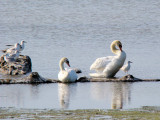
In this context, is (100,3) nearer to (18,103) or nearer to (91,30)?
(91,30)

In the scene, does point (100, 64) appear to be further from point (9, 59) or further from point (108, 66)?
point (9, 59)

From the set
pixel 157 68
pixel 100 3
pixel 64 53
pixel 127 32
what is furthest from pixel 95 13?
pixel 157 68

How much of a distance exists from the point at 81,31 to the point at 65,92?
615 inches

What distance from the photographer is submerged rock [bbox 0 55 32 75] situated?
17859 mm

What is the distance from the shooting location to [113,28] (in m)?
31.0

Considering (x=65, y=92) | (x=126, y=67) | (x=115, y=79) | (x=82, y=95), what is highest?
(x=126, y=67)

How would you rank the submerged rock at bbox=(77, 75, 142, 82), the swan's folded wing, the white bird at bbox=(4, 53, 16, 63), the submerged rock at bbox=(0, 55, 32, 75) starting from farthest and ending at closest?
the white bird at bbox=(4, 53, 16, 63)
the submerged rock at bbox=(0, 55, 32, 75)
the swan's folded wing
the submerged rock at bbox=(77, 75, 142, 82)

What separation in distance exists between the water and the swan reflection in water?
249mm

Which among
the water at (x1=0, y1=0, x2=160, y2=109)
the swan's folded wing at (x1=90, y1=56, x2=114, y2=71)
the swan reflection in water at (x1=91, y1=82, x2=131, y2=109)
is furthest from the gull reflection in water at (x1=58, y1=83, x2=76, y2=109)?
the swan's folded wing at (x1=90, y1=56, x2=114, y2=71)

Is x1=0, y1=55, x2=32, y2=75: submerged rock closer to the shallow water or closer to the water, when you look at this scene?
the water

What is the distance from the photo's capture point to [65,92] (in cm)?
1424

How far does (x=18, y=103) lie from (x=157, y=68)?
693 cm

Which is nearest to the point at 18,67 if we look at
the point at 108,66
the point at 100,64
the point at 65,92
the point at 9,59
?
the point at 9,59

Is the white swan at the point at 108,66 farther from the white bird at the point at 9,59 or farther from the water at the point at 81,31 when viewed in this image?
the white bird at the point at 9,59
